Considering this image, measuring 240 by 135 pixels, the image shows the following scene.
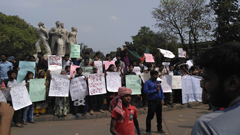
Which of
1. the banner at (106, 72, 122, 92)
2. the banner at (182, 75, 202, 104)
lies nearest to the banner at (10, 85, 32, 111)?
the banner at (106, 72, 122, 92)

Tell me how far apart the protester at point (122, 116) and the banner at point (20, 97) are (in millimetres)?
4082

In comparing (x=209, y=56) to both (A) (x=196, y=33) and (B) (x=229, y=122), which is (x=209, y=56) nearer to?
(B) (x=229, y=122)

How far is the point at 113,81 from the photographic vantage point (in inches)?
293

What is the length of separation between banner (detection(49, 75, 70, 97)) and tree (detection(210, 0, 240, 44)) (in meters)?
22.7

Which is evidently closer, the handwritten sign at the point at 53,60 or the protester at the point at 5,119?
the protester at the point at 5,119

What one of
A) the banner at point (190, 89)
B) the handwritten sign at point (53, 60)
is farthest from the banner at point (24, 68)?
the banner at point (190, 89)

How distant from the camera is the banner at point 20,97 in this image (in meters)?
6.04

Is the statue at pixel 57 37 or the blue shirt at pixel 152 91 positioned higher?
the statue at pixel 57 37

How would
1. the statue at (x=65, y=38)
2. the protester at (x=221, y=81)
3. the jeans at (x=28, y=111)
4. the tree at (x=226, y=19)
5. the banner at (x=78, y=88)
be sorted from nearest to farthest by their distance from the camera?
the protester at (x=221, y=81)
the jeans at (x=28, y=111)
the banner at (x=78, y=88)
the statue at (x=65, y=38)
the tree at (x=226, y=19)

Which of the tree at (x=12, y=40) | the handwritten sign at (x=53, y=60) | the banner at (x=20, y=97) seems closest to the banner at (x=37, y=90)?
the banner at (x=20, y=97)

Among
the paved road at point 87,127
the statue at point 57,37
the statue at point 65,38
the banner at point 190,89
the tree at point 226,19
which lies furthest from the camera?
the tree at point 226,19

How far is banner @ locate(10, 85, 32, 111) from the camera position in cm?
604

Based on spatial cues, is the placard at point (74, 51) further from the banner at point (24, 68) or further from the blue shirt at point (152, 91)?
the blue shirt at point (152, 91)

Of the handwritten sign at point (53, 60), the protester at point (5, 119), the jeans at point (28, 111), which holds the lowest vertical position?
the jeans at point (28, 111)
